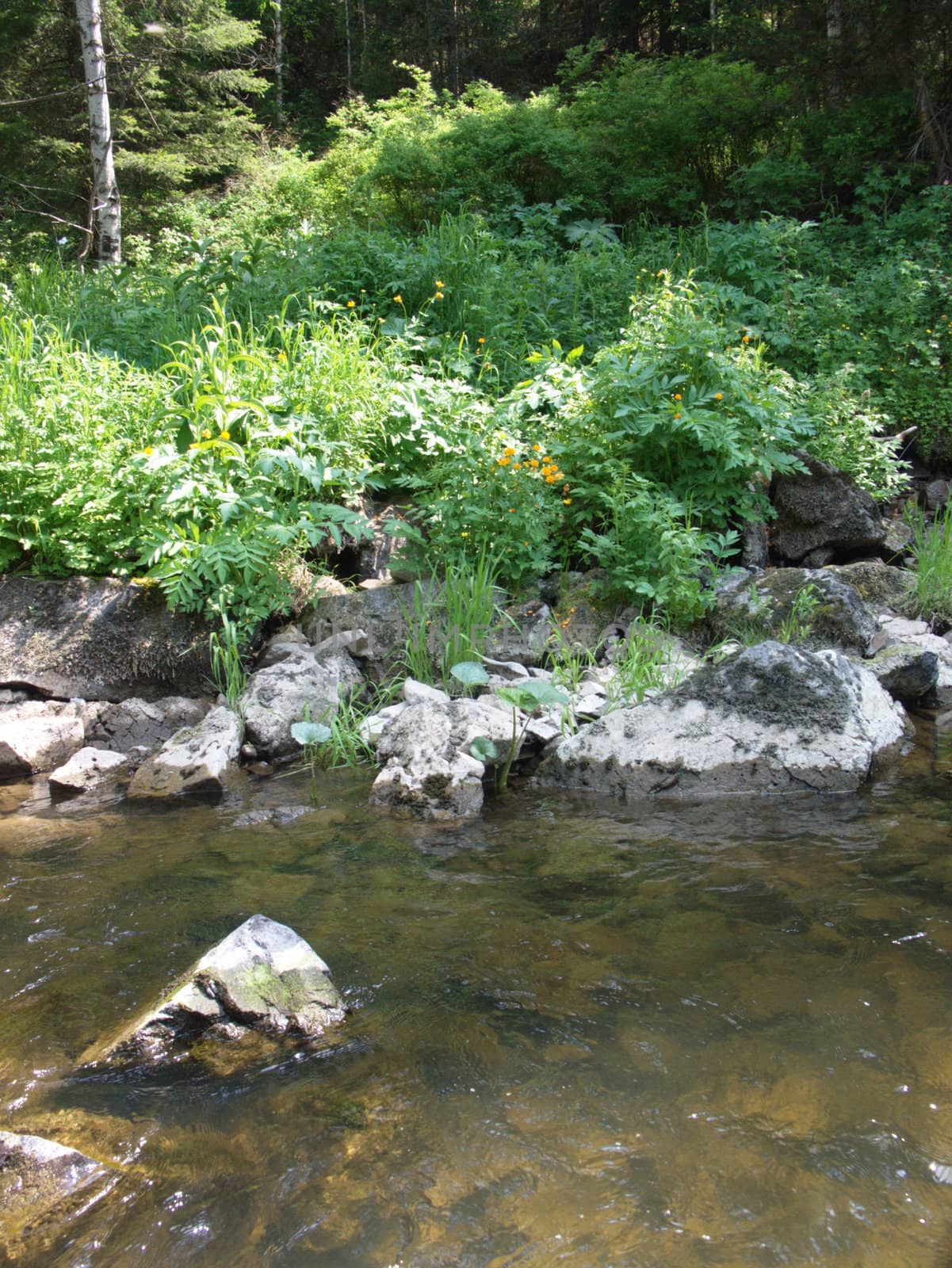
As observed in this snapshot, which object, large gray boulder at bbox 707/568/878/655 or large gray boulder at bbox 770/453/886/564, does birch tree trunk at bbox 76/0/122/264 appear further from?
large gray boulder at bbox 707/568/878/655

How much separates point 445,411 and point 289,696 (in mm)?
2327

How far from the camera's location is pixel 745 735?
4324 mm

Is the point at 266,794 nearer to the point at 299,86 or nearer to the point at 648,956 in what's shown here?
the point at 648,956

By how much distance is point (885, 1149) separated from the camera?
6.54ft

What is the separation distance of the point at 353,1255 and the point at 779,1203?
2.93 ft

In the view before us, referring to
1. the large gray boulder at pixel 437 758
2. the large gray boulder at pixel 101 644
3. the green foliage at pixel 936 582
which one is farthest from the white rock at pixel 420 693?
the green foliage at pixel 936 582

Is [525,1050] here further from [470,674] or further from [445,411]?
[445,411]

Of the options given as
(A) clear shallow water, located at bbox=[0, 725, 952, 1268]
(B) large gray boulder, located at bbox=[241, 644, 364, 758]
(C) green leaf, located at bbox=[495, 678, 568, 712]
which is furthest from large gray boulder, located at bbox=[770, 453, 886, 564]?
(B) large gray boulder, located at bbox=[241, 644, 364, 758]

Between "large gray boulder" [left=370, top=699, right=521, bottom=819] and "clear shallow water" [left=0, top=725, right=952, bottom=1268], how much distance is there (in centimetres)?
27

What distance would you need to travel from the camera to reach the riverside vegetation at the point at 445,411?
5.36 m

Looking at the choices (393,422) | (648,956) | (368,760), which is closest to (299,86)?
(393,422)

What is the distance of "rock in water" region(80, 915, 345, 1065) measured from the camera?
243 cm

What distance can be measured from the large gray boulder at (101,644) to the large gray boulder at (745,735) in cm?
240

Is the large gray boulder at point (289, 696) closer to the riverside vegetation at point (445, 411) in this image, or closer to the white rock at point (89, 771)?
the riverside vegetation at point (445, 411)
